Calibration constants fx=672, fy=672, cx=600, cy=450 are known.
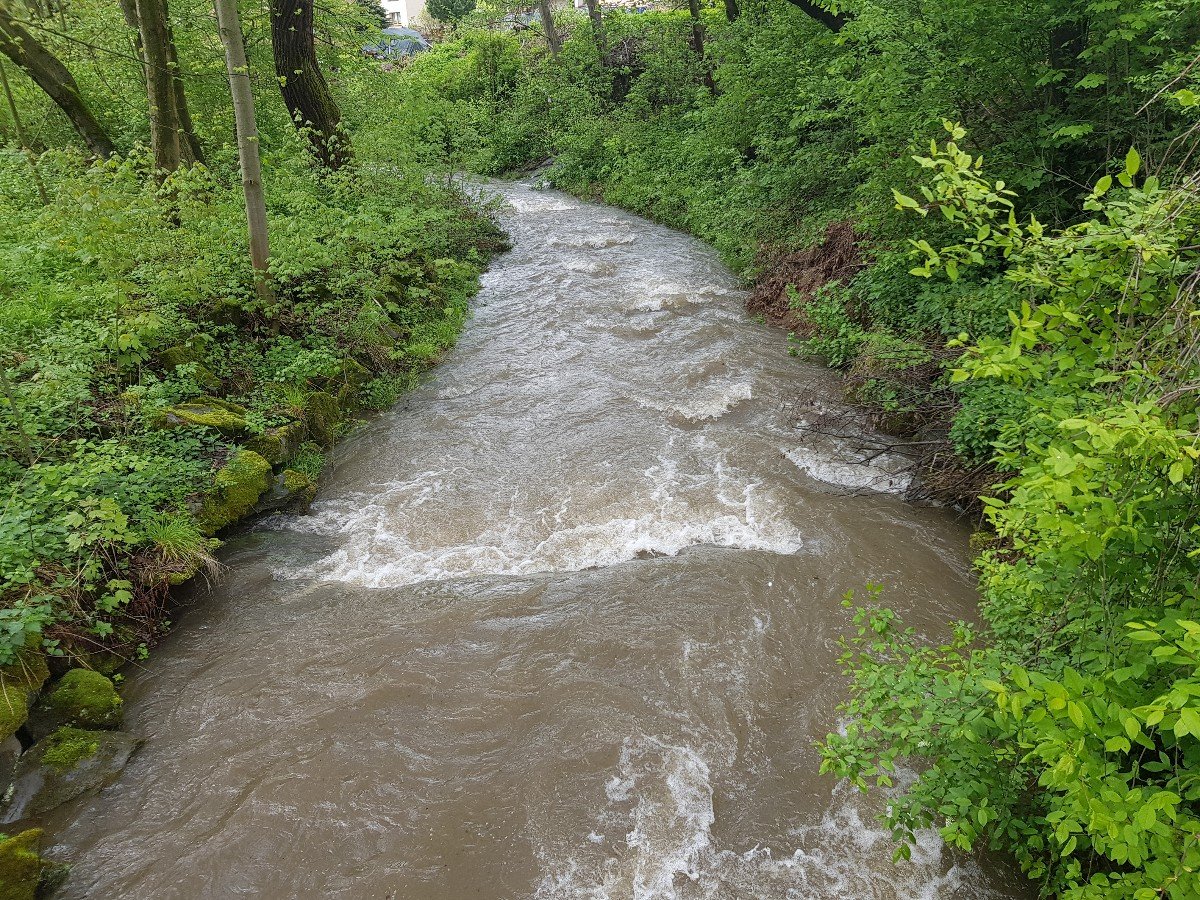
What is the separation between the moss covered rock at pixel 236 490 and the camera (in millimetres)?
6070

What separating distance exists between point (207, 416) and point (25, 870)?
13.7ft

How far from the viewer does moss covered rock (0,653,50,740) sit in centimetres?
394

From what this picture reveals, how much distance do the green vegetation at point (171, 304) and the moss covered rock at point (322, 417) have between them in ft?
0.10

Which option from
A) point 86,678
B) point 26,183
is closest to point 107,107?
point 26,183

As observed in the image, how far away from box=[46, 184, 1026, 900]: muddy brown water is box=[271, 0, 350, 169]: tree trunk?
6.34 meters

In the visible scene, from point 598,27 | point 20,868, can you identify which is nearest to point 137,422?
point 20,868

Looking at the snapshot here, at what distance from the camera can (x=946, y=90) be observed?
23.5 feet

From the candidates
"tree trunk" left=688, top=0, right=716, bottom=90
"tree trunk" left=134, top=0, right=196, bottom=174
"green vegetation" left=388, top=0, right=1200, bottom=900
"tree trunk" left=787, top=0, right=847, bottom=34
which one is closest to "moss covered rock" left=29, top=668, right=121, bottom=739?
"green vegetation" left=388, top=0, right=1200, bottom=900

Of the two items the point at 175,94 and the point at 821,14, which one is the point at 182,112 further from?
the point at 821,14

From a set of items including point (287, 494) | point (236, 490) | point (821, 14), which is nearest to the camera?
point (236, 490)

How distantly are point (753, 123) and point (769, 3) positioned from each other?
180 inches

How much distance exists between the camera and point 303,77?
11484 millimetres

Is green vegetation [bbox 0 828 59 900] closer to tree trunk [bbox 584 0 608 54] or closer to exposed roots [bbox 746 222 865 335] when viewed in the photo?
exposed roots [bbox 746 222 865 335]

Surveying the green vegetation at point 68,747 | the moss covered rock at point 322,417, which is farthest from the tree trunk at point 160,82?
the green vegetation at point 68,747
